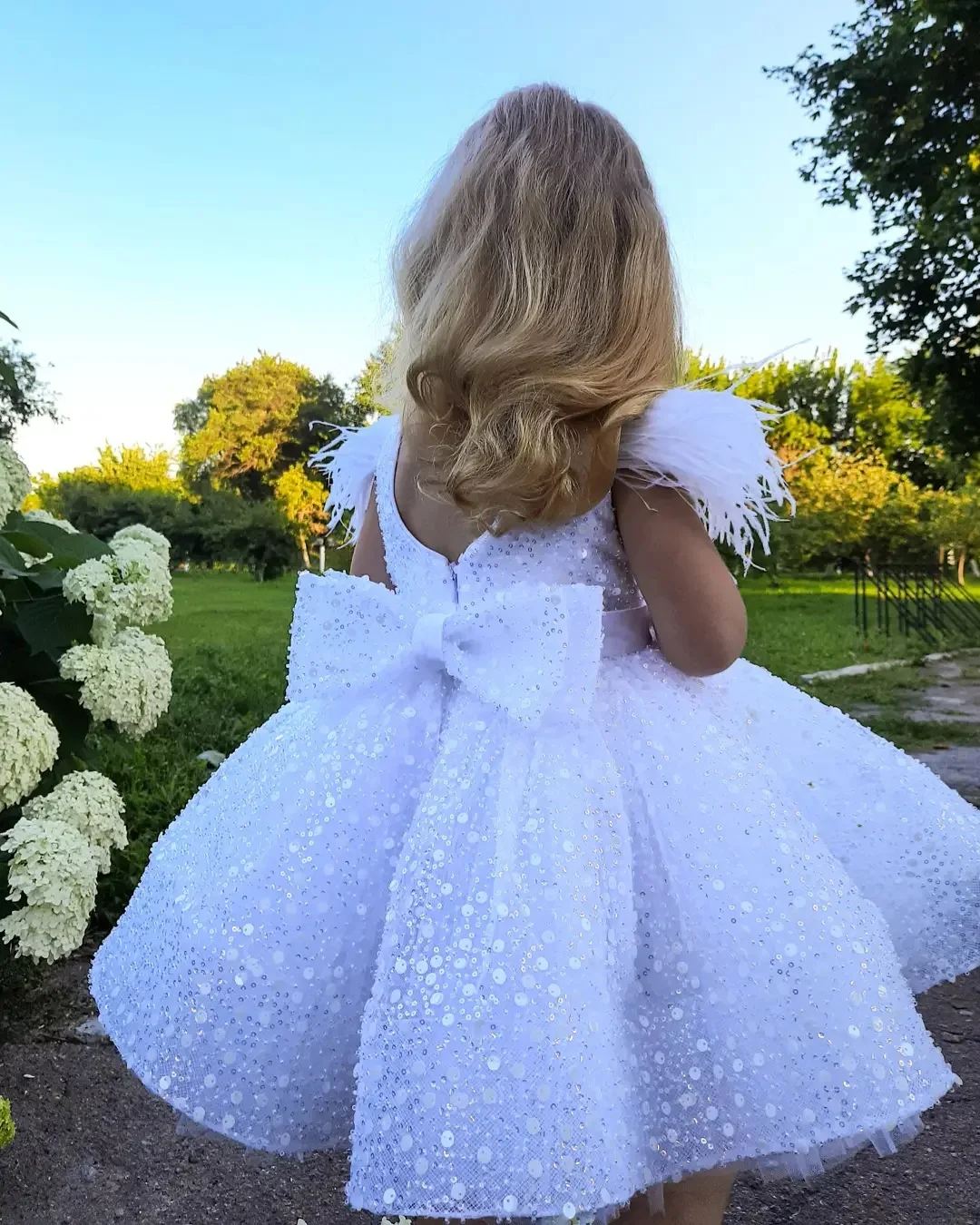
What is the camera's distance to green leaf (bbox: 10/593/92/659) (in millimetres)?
2162

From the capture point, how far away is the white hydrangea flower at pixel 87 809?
80.9 inches

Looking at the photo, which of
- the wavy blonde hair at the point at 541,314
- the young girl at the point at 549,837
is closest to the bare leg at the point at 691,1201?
the young girl at the point at 549,837

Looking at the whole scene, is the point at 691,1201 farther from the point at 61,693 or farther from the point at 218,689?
the point at 218,689

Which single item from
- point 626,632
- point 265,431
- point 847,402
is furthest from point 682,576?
point 847,402

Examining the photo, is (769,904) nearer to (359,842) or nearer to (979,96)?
(359,842)

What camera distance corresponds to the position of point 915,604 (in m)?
13.3

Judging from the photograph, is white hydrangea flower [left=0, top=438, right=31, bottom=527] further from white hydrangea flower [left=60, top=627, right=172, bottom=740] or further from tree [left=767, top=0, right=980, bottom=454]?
tree [left=767, top=0, right=980, bottom=454]

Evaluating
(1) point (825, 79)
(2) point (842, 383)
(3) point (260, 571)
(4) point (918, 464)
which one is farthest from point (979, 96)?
(2) point (842, 383)

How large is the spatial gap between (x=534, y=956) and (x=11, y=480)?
1623 millimetres

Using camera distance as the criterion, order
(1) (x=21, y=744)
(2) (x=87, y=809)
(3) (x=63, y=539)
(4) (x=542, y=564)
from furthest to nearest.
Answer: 1. (3) (x=63, y=539)
2. (2) (x=87, y=809)
3. (1) (x=21, y=744)
4. (4) (x=542, y=564)

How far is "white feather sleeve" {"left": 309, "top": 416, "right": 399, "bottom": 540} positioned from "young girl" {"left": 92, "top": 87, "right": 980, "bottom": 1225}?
0.20 meters

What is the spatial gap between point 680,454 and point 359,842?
0.64 meters

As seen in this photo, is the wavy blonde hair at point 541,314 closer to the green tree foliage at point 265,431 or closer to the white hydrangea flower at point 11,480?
the white hydrangea flower at point 11,480

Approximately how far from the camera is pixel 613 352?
1.30m
